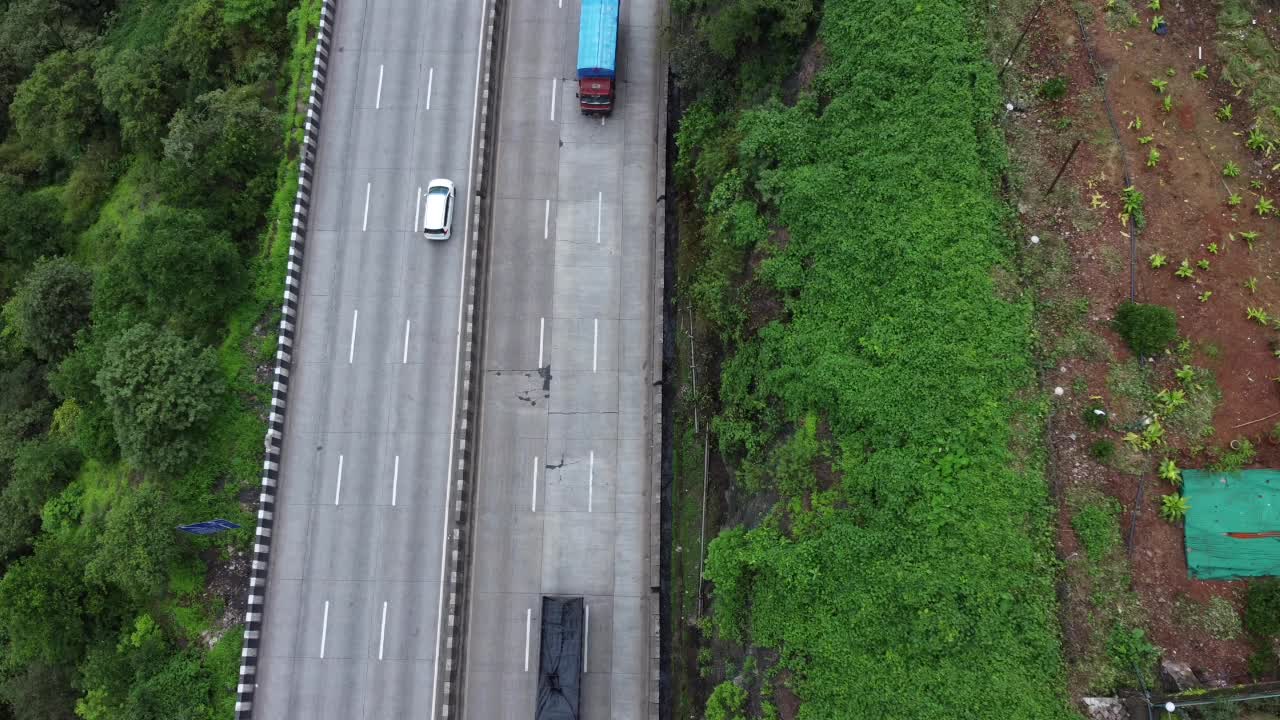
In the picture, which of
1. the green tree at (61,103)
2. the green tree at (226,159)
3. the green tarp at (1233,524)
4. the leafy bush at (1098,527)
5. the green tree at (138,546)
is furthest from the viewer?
the green tree at (61,103)

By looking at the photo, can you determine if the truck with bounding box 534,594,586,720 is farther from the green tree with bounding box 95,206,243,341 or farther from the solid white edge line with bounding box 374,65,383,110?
the solid white edge line with bounding box 374,65,383,110

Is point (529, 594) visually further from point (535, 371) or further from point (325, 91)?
point (325, 91)

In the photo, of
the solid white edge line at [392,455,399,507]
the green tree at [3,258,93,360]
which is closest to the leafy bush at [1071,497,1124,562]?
the solid white edge line at [392,455,399,507]

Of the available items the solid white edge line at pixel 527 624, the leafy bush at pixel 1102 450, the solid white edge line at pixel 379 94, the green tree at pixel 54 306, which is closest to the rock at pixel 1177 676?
the leafy bush at pixel 1102 450

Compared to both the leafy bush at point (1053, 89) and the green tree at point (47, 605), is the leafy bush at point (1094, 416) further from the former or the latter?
the green tree at point (47, 605)

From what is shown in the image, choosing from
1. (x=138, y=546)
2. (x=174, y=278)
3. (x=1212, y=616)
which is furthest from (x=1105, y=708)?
(x=174, y=278)
